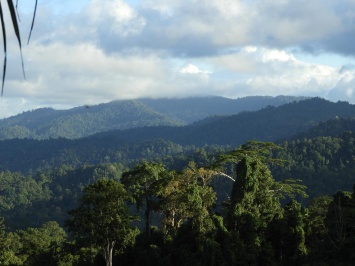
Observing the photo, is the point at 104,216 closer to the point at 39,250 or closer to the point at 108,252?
the point at 108,252

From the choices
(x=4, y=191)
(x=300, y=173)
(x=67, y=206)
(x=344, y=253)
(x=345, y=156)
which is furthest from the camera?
(x=4, y=191)

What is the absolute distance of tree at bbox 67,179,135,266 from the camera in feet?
120

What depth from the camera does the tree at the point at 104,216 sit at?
120ft

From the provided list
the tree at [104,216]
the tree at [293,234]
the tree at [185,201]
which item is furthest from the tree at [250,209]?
the tree at [104,216]

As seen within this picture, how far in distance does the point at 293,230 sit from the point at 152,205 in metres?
11.8

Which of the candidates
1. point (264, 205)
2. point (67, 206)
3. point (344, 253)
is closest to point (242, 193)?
point (264, 205)

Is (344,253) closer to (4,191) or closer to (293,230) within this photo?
(293,230)

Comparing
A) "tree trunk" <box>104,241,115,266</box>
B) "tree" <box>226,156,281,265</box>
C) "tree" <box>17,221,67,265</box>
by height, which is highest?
"tree" <box>226,156,281,265</box>

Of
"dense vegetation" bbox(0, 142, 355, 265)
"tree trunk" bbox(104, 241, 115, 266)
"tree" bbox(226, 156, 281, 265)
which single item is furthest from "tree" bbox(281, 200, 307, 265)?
"tree trunk" bbox(104, 241, 115, 266)

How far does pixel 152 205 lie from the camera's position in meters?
42.1

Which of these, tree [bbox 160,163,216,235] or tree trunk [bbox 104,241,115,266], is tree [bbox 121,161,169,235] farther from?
tree trunk [bbox 104,241,115,266]

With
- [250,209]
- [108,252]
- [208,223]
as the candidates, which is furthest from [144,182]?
Result: [250,209]

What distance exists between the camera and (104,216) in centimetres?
3659

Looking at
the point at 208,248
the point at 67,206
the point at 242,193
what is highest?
the point at 242,193
